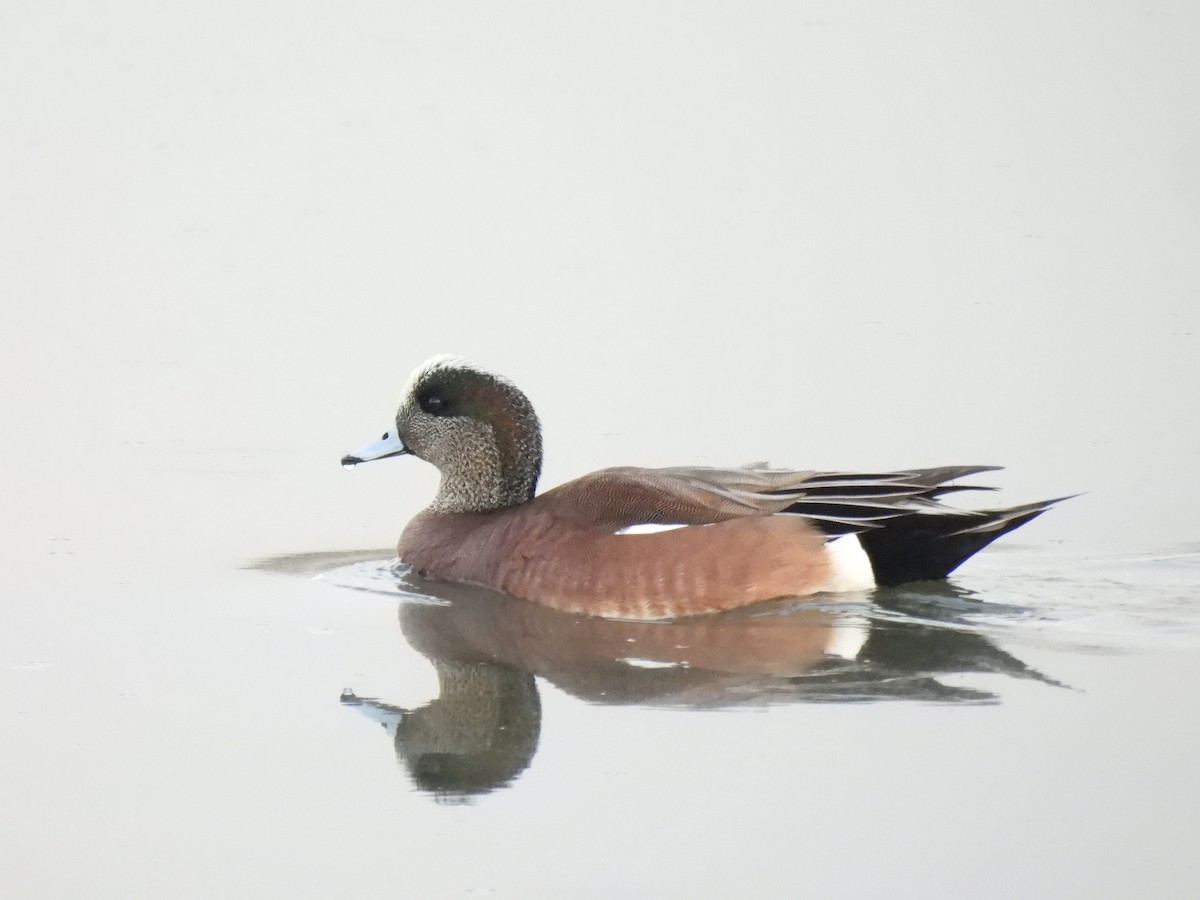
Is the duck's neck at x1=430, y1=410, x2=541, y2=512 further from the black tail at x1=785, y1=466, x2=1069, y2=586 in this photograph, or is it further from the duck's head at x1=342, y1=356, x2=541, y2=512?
the black tail at x1=785, y1=466, x2=1069, y2=586

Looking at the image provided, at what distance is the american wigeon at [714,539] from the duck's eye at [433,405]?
0.55 m

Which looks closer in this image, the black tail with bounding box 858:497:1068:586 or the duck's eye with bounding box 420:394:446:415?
the black tail with bounding box 858:497:1068:586

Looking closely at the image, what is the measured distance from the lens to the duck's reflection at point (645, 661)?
4.63 metres

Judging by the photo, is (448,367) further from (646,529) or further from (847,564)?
(847,564)

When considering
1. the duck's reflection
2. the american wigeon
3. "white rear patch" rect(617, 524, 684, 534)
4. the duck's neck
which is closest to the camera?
the duck's reflection

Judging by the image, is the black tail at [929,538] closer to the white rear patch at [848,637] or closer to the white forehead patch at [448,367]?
the white rear patch at [848,637]

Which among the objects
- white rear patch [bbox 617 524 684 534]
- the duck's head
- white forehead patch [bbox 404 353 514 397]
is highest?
white forehead patch [bbox 404 353 514 397]

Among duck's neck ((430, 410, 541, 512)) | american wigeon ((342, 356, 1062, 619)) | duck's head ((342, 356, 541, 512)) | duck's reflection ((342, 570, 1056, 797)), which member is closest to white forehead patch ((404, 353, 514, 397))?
duck's head ((342, 356, 541, 512))

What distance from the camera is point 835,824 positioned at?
398cm

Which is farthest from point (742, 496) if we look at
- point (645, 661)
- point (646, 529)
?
point (645, 661)

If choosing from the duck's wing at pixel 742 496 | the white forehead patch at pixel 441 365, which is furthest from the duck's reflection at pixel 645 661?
the white forehead patch at pixel 441 365

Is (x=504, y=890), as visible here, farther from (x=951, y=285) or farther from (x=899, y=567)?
(x=951, y=285)

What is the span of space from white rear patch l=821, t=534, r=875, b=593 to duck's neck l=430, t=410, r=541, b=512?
1.22 meters

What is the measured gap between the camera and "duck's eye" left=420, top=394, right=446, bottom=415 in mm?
6844
